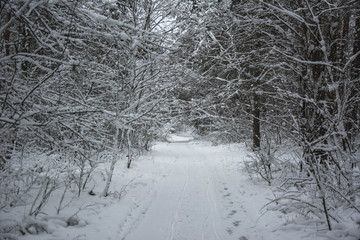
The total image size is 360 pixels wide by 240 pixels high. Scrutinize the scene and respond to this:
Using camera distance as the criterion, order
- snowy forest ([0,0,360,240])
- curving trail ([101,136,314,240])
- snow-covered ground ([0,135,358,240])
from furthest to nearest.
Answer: curving trail ([101,136,314,240])
snow-covered ground ([0,135,358,240])
snowy forest ([0,0,360,240])

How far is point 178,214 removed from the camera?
5.12 meters

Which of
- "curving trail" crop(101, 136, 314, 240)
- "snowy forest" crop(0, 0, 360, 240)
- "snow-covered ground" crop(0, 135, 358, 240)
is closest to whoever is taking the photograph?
"snowy forest" crop(0, 0, 360, 240)

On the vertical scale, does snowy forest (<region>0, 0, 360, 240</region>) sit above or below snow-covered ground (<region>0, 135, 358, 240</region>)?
above

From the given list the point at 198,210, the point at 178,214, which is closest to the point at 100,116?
the point at 178,214

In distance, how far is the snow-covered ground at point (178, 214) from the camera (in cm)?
389

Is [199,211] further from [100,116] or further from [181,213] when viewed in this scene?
[100,116]

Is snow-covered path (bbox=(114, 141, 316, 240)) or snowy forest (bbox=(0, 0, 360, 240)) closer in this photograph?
snowy forest (bbox=(0, 0, 360, 240))

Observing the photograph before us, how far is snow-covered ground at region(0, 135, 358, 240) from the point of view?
12.8ft

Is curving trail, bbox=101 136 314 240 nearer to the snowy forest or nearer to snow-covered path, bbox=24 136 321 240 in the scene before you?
snow-covered path, bbox=24 136 321 240

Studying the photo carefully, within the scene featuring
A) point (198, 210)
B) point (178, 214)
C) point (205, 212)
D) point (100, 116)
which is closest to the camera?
point (100, 116)

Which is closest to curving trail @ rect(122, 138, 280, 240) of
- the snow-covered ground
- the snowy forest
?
the snow-covered ground

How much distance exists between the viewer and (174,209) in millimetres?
5426

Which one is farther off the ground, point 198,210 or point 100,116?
point 100,116

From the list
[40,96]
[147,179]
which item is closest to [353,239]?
[40,96]
